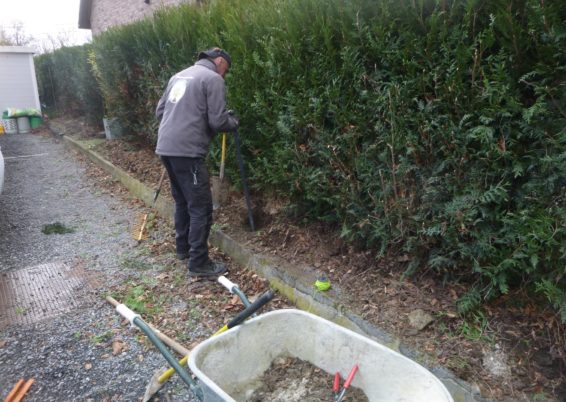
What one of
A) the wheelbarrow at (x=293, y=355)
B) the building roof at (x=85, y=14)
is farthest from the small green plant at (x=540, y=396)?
the building roof at (x=85, y=14)

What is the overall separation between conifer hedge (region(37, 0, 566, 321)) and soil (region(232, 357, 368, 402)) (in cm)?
118

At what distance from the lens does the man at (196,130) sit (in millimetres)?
4129

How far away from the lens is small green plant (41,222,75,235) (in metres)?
5.95

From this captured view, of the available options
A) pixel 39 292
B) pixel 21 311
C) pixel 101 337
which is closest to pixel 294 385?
pixel 101 337

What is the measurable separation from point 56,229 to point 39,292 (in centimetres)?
187

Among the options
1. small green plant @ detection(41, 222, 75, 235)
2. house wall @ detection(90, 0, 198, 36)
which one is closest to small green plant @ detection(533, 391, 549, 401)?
small green plant @ detection(41, 222, 75, 235)

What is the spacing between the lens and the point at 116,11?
20.9m

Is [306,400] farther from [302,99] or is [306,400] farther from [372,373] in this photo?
[302,99]

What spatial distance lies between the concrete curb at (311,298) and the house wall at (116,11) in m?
14.9

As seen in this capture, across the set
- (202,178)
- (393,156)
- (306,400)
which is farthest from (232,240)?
(306,400)

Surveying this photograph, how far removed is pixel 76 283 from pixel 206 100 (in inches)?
88.3

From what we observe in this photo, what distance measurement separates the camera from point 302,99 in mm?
3922

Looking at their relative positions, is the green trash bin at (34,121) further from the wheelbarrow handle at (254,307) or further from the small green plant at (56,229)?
the wheelbarrow handle at (254,307)

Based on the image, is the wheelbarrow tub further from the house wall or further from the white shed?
the house wall
